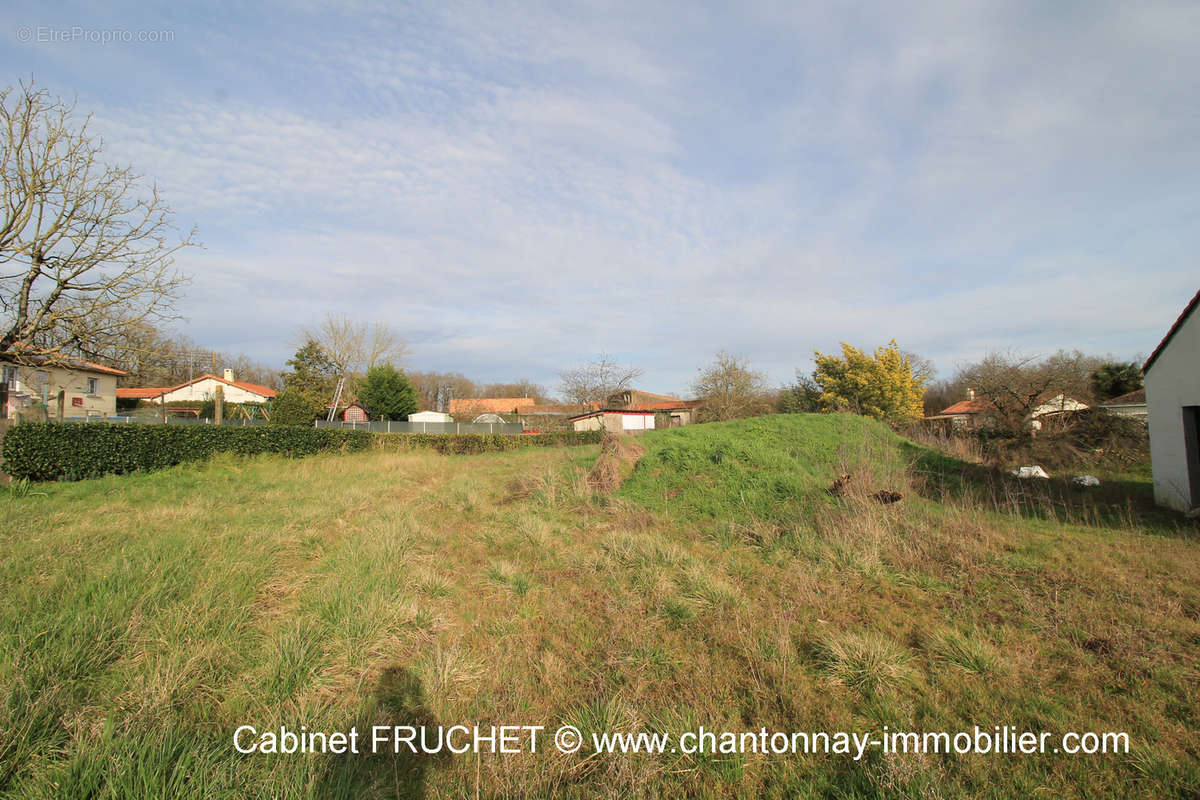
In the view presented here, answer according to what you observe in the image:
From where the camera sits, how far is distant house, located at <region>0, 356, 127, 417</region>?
9.10 metres

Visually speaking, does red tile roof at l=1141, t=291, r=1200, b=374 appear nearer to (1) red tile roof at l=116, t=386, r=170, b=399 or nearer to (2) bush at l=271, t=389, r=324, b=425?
(2) bush at l=271, t=389, r=324, b=425

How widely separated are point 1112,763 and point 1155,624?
213cm

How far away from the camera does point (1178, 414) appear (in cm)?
770

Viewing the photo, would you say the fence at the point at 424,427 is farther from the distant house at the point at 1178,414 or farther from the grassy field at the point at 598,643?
the distant house at the point at 1178,414

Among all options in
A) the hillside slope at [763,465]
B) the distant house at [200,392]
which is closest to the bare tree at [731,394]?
the hillside slope at [763,465]

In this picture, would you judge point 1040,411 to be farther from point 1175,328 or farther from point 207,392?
point 207,392

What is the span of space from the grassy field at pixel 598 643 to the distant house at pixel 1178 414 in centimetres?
134

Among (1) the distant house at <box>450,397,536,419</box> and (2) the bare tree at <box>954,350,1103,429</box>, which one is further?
(1) the distant house at <box>450,397,536,419</box>

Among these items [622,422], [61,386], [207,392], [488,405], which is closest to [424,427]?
[622,422]

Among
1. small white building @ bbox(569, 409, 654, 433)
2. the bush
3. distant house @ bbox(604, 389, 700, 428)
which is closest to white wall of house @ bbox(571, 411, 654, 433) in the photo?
small white building @ bbox(569, 409, 654, 433)

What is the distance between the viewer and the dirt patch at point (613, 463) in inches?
372

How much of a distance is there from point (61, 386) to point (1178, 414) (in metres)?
26.8

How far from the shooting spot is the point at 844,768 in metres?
2.46

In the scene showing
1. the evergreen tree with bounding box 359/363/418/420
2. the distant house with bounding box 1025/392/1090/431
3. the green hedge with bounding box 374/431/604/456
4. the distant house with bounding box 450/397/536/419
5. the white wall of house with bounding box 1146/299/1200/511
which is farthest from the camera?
the distant house with bounding box 450/397/536/419
